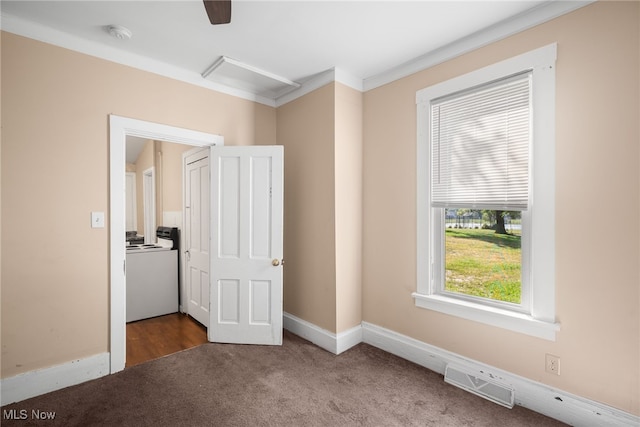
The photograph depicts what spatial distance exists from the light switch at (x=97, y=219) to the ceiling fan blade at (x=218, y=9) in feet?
6.16

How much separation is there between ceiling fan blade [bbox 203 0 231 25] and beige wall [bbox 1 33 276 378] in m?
1.65

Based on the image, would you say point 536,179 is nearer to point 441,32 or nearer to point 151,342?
point 441,32

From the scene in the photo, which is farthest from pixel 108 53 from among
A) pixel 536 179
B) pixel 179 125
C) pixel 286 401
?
pixel 536 179

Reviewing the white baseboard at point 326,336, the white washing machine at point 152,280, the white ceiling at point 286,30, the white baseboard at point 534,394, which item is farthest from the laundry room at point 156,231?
the white baseboard at point 534,394

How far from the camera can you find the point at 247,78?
10.4ft

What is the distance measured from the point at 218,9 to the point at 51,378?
9.12 ft

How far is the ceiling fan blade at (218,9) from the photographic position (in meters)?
1.35

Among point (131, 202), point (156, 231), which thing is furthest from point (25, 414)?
point (131, 202)

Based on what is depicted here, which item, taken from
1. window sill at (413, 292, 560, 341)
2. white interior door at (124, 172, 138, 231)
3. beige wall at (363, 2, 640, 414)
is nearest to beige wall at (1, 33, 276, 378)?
window sill at (413, 292, 560, 341)

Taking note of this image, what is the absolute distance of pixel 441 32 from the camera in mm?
2338

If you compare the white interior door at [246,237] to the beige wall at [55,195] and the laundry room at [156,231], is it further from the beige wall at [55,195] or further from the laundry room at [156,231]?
the laundry room at [156,231]

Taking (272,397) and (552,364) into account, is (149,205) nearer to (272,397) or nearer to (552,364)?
(272,397)

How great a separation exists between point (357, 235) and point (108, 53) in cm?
272

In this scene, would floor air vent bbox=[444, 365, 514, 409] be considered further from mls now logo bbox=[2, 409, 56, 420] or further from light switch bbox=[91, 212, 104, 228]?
light switch bbox=[91, 212, 104, 228]
